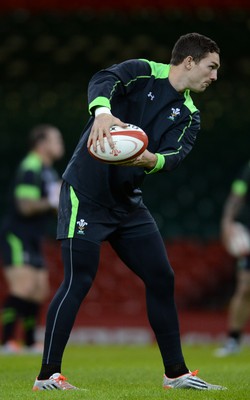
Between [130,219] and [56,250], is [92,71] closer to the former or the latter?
[56,250]

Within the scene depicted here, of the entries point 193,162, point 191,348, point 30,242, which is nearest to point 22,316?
point 30,242

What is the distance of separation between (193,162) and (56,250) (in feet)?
9.08

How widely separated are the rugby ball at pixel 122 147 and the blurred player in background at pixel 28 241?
17.4ft

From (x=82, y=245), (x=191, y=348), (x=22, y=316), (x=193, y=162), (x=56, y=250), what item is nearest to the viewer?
(x=82, y=245)

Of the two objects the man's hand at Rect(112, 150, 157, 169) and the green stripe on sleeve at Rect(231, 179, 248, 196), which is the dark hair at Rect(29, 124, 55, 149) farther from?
the man's hand at Rect(112, 150, 157, 169)

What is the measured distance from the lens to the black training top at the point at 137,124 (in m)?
5.55

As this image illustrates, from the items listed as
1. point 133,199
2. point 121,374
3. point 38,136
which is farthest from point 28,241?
point 133,199

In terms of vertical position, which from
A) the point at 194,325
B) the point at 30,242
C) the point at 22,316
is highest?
the point at 30,242

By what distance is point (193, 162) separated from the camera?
1630 cm

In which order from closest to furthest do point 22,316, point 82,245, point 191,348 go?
point 82,245
point 22,316
point 191,348

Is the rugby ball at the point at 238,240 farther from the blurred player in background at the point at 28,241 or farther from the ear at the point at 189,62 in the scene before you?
the ear at the point at 189,62

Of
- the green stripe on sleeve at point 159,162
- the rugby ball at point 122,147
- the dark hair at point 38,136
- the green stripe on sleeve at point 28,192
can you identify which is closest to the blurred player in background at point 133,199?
the green stripe on sleeve at point 159,162

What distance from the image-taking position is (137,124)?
564cm

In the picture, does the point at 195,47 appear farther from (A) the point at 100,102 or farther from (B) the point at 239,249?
(B) the point at 239,249
